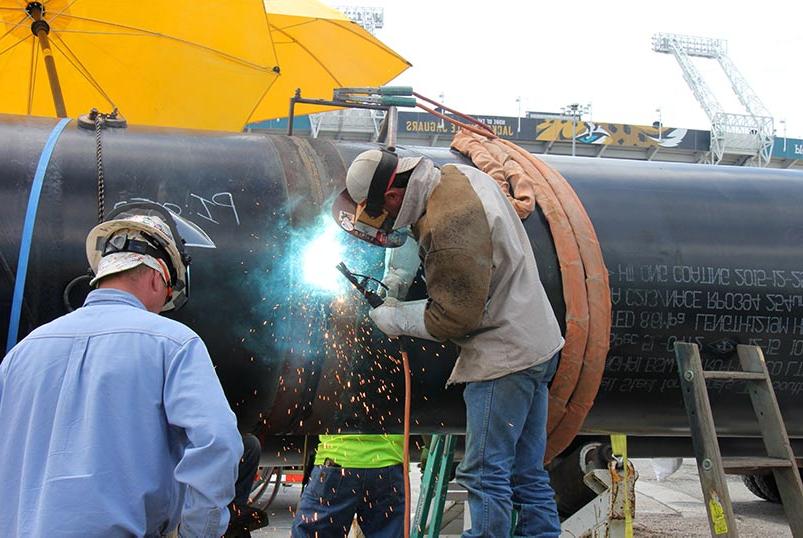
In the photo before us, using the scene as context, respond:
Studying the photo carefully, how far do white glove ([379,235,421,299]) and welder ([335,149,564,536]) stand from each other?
0.20 feet

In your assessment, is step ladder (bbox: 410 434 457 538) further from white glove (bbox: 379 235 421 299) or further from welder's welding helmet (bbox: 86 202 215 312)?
welder's welding helmet (bbox: 86 202 215 312)

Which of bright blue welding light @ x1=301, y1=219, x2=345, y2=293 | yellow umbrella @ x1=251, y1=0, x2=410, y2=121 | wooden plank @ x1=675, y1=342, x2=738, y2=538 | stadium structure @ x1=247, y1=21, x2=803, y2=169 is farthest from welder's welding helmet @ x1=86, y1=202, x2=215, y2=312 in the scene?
stadium structure @ x1=247, y1=21, x2=803, y2=169

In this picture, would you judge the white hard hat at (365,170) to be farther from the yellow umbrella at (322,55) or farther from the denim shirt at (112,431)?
the yellow umbrella at (322,55)

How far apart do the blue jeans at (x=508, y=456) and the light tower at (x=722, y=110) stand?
3977 centimetres

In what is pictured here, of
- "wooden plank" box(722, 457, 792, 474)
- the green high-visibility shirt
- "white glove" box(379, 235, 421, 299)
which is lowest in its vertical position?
the green high-visibility shirt

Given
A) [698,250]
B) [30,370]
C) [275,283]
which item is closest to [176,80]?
[275,283]

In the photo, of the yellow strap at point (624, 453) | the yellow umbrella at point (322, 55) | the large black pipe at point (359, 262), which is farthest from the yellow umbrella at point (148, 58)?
the yellow strap at point (624, 453)

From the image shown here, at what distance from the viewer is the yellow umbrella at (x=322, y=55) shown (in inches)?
328

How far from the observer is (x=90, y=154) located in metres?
3.15

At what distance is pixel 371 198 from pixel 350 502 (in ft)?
6.37

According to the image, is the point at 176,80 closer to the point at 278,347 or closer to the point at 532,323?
the point at 278,347

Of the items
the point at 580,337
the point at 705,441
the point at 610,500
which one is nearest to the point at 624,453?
the point at 610,500

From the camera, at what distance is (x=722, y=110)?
178 feet

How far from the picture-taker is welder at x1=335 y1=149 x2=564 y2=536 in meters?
2.96
